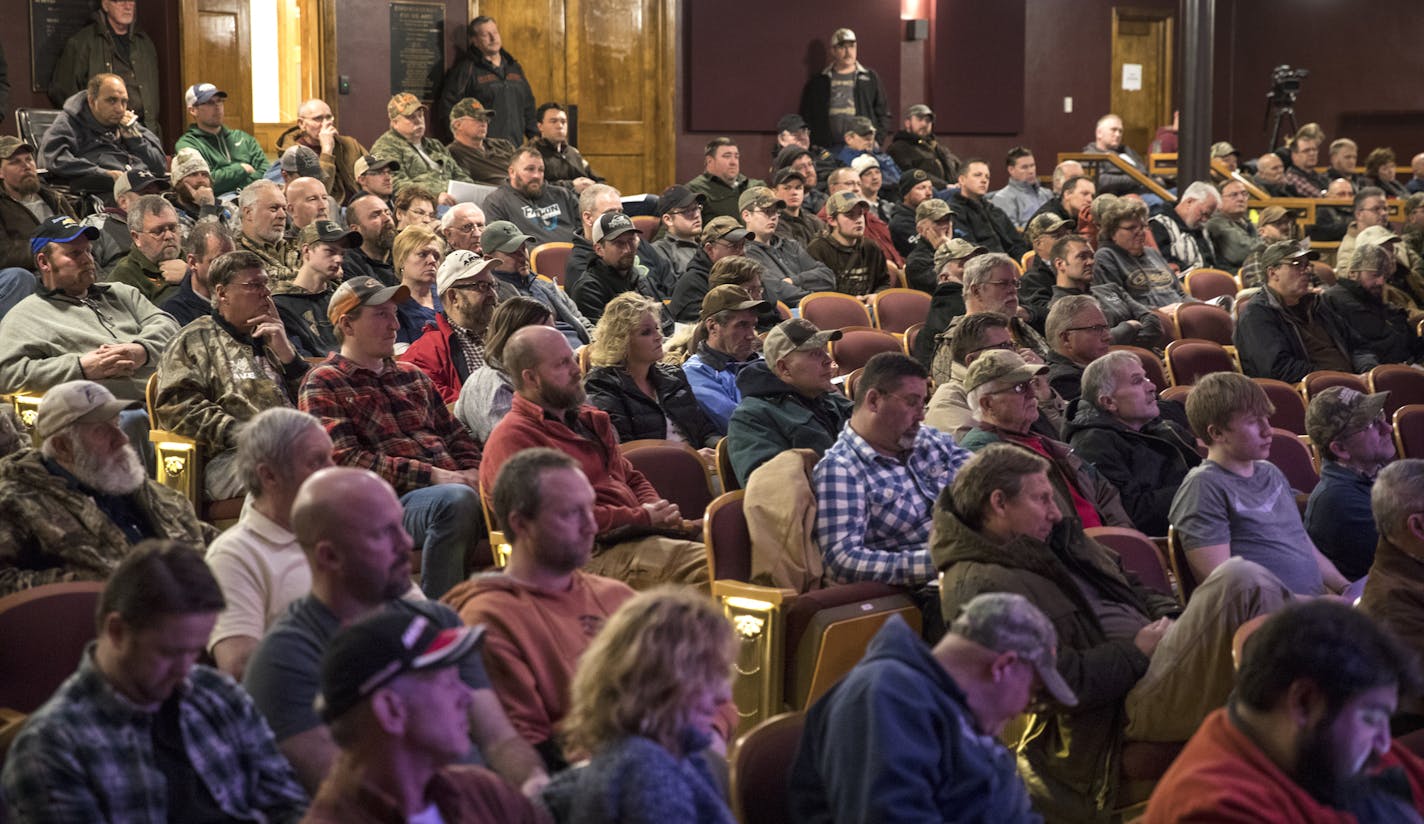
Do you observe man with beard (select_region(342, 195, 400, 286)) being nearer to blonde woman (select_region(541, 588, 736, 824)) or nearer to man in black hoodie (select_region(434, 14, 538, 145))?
man in black hoodie (select_region(434, 14, 538, 145))

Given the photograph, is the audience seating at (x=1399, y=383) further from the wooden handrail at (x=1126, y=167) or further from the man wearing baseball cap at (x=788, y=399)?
the wooden handrail at (x=1126, y=167)

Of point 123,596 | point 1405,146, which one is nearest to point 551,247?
point 123,596

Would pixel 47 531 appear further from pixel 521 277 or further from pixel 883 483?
pixel 521 277

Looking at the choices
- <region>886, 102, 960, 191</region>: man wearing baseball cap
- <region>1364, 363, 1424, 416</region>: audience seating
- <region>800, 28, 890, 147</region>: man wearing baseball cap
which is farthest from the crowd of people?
<region>800, 28, 890, 147</region>: man wearing baseball cap

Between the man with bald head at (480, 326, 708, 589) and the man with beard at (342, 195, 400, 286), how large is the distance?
2.47 meters

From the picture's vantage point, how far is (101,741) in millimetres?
1963

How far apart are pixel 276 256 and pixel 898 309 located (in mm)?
2672

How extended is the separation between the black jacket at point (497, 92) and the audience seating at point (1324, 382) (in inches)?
225

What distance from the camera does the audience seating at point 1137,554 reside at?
362 cm

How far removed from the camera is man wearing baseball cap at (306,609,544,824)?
70.9 inches

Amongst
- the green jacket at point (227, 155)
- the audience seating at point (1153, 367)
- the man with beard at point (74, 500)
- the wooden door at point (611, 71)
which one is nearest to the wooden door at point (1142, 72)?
the wooden door at point (611, 71)

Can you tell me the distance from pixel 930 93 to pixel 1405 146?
570 centimetres

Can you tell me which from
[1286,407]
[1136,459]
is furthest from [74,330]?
[1286,407]

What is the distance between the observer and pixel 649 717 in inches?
76.4
